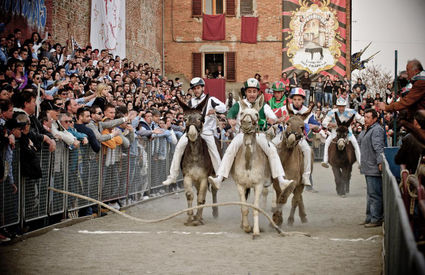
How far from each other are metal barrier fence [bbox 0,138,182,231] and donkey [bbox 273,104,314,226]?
3.68m

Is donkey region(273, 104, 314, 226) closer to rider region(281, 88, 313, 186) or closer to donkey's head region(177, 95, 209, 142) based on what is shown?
rider region(281, 88, 313, 186)

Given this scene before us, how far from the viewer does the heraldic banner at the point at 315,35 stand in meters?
37.1

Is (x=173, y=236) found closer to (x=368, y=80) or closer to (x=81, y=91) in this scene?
(x=81, y=91)

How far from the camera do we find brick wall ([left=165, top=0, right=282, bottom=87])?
37.1 meters

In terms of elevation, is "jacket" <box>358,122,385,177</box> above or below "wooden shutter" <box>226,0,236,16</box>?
below

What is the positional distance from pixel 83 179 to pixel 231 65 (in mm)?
27778

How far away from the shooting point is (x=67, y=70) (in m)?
16.2

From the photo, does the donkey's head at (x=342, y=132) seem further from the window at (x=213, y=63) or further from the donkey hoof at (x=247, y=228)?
the window at (x=213, y=63)

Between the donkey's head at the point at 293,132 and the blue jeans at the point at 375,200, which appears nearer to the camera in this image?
the donkey's head at the point at 293,132

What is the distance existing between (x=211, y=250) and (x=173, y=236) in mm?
1379

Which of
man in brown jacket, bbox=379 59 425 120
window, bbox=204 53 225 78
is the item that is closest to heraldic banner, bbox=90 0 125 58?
window, bbox=204 53 225 78

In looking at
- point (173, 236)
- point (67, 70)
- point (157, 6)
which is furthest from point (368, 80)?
point (173, 236)

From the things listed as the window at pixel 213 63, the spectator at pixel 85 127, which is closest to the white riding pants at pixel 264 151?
the spectator at pixel 85 127

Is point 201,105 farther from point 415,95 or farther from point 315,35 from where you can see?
point 315,35
